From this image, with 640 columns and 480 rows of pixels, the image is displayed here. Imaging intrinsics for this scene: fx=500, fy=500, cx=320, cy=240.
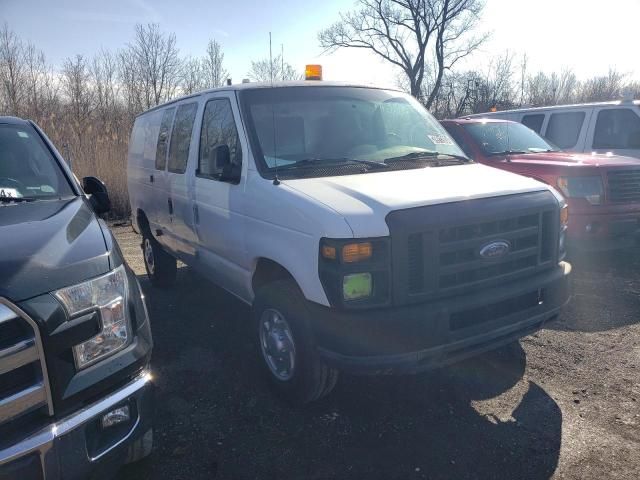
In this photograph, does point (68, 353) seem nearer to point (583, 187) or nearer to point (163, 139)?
point (163, 139)

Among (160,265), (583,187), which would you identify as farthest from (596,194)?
(160,265)

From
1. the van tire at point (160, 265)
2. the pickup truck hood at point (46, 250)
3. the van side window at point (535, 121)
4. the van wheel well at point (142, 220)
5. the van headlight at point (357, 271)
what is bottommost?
the van tire at point (160, 265)

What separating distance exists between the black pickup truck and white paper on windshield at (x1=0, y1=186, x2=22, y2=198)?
0.56m

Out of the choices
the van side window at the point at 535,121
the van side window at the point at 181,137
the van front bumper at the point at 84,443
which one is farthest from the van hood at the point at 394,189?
the van side window at the point at 535,121

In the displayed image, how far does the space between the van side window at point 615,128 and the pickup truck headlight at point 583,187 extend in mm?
2387

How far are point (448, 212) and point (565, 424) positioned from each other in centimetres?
151

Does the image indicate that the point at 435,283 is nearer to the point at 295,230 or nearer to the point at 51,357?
the point at 295,230

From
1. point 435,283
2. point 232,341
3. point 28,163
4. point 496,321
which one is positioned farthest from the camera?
point 232,341

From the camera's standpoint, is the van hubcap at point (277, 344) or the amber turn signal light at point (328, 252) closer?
the amber turn signal light at point (328, 252)

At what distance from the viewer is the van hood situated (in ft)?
9.09

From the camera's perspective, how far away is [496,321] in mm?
3014

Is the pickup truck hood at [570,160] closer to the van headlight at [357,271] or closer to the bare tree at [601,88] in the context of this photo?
the van headlight at [357,271]

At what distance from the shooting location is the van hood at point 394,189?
2771mm

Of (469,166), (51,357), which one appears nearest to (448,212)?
(469,166)
